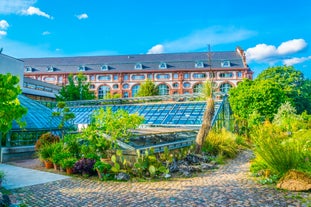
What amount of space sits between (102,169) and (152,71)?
47.5m

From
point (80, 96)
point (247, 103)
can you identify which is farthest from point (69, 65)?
point (247, 103)

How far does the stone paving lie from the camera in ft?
16.2

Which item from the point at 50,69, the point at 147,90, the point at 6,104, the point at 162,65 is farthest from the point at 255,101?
the point at 50,69

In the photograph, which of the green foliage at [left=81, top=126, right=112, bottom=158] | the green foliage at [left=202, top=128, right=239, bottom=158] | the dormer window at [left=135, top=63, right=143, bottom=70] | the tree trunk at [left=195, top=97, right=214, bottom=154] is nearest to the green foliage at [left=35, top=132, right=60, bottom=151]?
the green foliage at [left=81, top=126, right=112, bottom=158]

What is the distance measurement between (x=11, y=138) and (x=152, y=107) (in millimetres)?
9580

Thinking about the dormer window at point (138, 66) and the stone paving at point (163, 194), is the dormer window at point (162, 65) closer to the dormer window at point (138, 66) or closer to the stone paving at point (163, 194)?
the dormer window at point (138, 66)

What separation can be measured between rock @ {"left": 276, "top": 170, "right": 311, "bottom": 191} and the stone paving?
0.16 meters

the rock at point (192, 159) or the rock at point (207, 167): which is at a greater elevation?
the rock at point (192, 159)

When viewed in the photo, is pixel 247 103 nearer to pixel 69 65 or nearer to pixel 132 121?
pixel 132 121

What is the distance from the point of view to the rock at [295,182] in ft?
17.7

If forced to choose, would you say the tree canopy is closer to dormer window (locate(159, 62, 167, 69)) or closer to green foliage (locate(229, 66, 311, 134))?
green foliage (locate(229, 66, 311, 134))

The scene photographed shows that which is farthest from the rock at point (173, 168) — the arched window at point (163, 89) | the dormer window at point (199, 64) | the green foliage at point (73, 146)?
the dormer window at point (199, 64)

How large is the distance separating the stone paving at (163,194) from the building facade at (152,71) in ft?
152

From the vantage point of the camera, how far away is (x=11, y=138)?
11203mm
